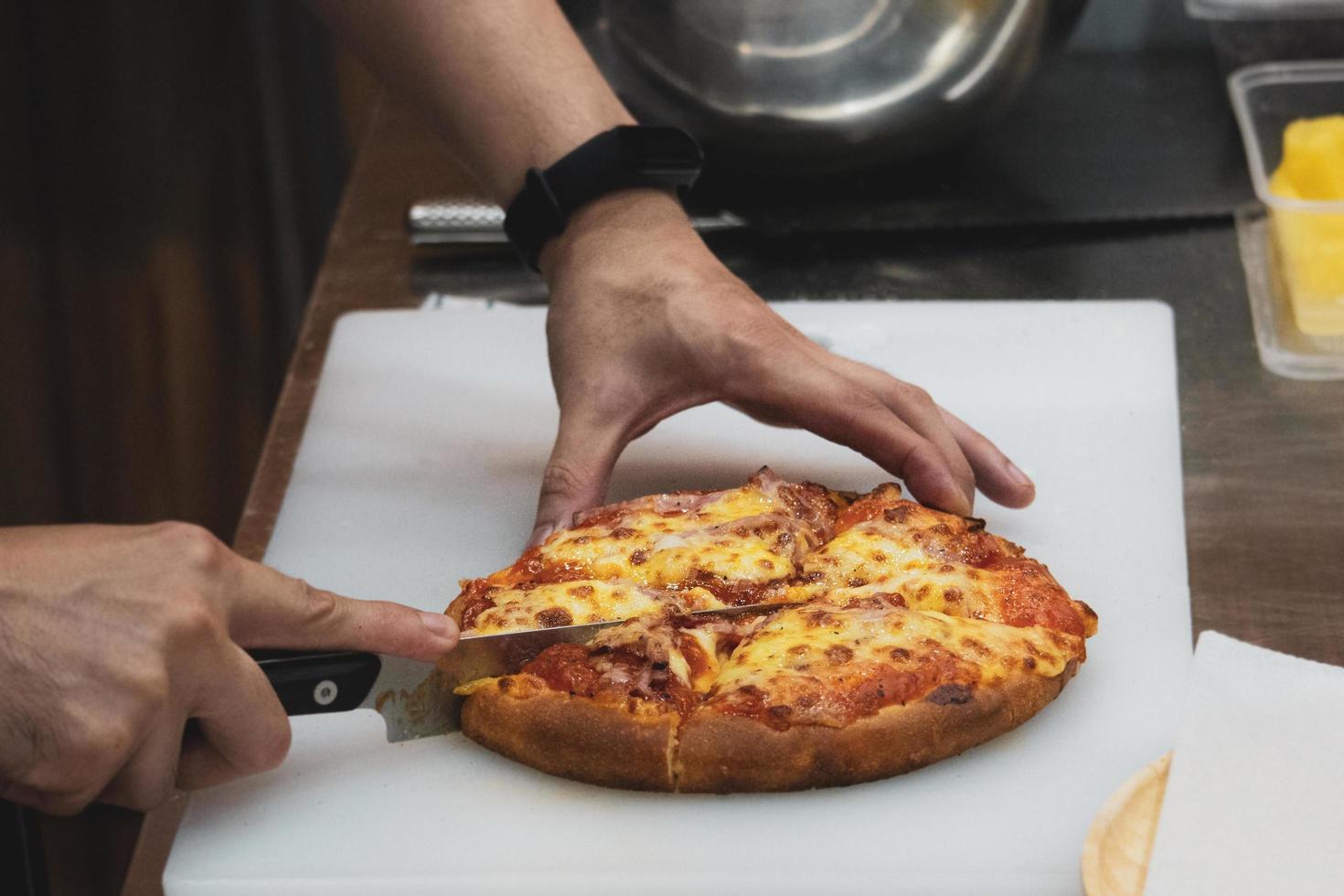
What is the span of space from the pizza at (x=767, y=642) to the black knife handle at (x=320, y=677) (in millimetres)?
101

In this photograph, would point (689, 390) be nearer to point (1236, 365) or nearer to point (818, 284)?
point (818, 284)

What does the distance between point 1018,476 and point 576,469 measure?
44cm

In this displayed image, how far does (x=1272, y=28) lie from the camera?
2492 millimetres

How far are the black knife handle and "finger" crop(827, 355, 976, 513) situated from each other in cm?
58

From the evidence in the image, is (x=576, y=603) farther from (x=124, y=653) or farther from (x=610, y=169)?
(x=610, y=169)

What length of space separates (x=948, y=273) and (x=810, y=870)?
3.87ft

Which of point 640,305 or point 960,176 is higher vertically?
point 640,305

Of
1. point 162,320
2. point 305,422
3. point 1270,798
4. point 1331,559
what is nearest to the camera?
point 1270,798

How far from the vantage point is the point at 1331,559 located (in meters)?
1.69

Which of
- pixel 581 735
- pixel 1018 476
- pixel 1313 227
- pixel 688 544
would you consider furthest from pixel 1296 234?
pixel 581 735

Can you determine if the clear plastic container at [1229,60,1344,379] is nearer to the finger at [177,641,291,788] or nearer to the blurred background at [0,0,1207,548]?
the finger at [177,641,291,788]

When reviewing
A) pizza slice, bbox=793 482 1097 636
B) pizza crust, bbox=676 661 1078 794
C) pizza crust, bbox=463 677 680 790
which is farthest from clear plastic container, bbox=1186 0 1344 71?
pizza crust, bbox=463 677 680 790

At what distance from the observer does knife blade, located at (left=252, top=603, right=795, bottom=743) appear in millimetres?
1307

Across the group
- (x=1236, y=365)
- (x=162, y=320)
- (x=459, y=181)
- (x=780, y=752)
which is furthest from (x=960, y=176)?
(x=162, y=320)
